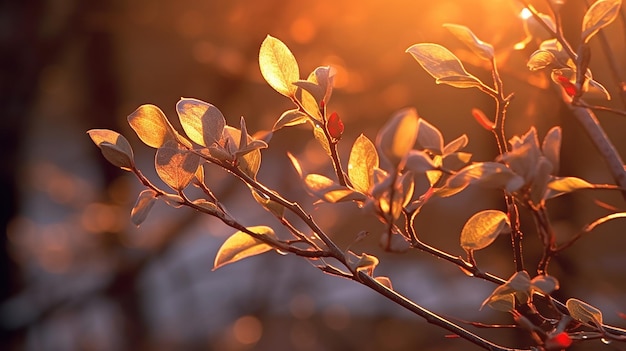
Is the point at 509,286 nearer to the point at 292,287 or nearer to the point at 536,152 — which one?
the point at 536,152

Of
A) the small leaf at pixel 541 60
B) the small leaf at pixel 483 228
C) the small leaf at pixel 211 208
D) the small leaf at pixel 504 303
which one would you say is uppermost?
the small leaf at pixel 541 60

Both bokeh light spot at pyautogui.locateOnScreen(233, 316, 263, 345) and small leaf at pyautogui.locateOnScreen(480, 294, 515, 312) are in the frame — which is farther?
bokeh light spot at pyautogui.locateOnScreen(233, 316, 263, 345)

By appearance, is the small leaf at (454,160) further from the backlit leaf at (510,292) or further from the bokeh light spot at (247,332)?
the bokeh light spot at (247,332)

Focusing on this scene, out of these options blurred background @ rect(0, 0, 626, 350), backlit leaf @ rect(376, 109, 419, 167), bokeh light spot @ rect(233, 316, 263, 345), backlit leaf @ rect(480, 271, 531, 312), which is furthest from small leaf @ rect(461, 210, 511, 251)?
bokeh light spot @ rect(233, 316, 263, 345)

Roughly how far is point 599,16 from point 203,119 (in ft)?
0.84

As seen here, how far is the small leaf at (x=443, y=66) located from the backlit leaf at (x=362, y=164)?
7 cm

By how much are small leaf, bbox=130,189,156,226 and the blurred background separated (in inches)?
24.2

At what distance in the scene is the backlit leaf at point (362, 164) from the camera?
0.47 metres

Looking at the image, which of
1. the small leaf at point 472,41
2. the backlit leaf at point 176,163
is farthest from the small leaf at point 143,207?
the small leaf at point 472,41

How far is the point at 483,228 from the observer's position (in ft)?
1.55

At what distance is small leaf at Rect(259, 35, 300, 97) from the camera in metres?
0.50

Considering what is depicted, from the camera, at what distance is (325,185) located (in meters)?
0.44

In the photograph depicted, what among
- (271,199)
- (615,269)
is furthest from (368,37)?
(271,199)

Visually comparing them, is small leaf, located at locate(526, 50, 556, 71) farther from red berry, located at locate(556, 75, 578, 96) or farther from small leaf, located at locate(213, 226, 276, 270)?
small leaf, located at locate(213, 226, 276, 270)
